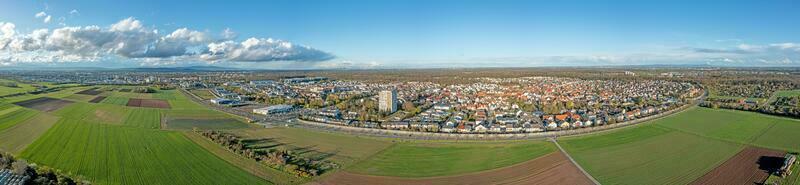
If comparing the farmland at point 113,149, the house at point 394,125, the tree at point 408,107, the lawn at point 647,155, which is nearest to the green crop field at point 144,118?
the farmland at point 113,149

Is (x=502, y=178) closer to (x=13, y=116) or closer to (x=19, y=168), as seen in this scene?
(x=19, y=168)

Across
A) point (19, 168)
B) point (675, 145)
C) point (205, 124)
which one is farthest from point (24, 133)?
point (675, 145)

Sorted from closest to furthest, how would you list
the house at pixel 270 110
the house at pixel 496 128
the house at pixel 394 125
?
the house at pixel 496 128
the house at pixel 394 125
the house at pixel 270 110

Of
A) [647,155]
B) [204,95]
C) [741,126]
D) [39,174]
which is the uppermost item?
[204,95]

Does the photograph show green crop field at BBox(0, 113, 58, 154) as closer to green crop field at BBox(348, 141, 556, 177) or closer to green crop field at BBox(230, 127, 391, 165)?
green crop field at BBox(230, 127, 391, 165)

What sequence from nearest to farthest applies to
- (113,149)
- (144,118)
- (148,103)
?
(113,149), (144,118), (148,103)

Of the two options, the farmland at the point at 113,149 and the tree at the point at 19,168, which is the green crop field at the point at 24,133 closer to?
the farmland at the point at 113,149

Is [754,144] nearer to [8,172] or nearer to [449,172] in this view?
[449,172]

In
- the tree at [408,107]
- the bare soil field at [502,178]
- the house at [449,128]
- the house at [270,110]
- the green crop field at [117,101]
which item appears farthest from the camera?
the green crop field at [117,101]
